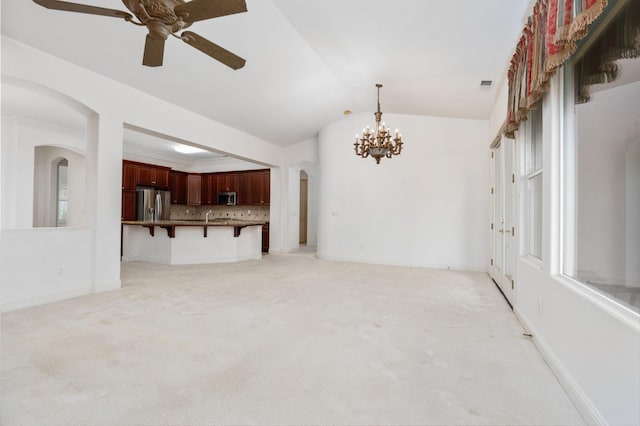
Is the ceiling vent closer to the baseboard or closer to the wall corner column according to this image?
the baseboard

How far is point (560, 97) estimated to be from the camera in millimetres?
2148

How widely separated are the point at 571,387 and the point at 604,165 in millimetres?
1377

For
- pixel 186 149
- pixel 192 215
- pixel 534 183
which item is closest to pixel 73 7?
pixel 534 183

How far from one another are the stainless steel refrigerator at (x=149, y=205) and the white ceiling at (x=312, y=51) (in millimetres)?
3420

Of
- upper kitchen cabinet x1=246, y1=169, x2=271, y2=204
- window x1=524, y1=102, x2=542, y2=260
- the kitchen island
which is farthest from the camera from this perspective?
upper kitchen cabinet x1=246, y1=169, x2=271, y2=204

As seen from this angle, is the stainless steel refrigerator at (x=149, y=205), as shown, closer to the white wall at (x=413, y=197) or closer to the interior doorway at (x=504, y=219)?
the white wall at (x=413, y=197)

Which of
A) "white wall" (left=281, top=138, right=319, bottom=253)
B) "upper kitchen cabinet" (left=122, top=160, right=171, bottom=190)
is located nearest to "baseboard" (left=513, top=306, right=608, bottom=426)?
"white wall" (left=281, top=138, right=319, bottom=253)

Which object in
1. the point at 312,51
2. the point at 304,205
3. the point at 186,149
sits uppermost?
the point at 312,51

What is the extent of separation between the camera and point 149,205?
25.1ft

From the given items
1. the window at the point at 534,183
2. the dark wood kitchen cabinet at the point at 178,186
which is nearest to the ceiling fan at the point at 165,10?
the window at the point at 534,183

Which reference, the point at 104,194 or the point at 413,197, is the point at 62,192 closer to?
the point at 104,194

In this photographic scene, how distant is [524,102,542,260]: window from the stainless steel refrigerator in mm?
7645

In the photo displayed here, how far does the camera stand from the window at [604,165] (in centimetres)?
169

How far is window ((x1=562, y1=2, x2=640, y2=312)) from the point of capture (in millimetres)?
1692
